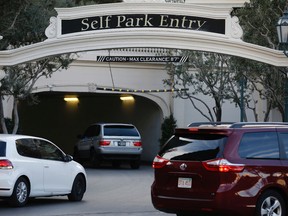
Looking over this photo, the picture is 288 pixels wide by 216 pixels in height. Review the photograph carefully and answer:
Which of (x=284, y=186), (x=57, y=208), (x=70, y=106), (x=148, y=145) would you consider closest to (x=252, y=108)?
(x=148, y=145)

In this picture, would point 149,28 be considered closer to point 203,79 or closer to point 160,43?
point 160,43

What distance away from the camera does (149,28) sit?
17906 millimetres

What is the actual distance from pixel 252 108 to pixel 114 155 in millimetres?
6982

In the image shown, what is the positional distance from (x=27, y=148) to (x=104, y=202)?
2.43 m

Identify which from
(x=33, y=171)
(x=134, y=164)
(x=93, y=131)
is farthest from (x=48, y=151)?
(x=93, y=131)

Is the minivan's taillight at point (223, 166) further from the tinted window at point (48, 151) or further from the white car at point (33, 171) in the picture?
the tinted window at point (48, 151)

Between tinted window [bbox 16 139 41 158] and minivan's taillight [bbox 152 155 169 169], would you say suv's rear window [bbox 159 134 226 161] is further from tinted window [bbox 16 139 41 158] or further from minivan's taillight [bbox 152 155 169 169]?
tinted window [bbox 16 139 41 158]

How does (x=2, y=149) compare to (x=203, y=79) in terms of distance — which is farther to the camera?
(x=203, y=79)

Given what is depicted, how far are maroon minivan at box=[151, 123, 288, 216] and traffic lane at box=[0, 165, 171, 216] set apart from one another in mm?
2679

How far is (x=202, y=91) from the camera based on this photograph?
3316cm

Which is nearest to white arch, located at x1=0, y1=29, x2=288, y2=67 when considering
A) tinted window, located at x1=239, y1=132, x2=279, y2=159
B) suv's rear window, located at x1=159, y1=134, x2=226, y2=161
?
suv's rear window, located at x1=159, y1=134, x2=226, y2=161

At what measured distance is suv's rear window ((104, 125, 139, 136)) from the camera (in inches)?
1175

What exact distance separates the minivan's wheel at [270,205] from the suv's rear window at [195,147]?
1024 mm

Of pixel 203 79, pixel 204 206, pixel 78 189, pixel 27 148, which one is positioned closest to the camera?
pixel 204 206
